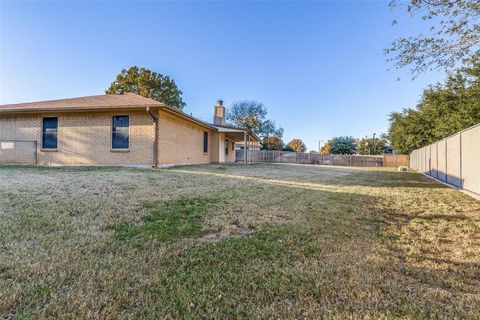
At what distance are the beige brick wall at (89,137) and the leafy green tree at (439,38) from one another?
991cm

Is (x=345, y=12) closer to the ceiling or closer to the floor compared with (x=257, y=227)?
closer to the ceiling

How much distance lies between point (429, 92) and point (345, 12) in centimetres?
1364

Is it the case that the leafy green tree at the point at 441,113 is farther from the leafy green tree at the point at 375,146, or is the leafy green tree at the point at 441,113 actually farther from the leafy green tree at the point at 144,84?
the leafy green tree at the point at 144,84

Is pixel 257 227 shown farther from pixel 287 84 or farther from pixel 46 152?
pixel 287 84

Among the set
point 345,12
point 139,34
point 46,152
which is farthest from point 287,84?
point 46,152

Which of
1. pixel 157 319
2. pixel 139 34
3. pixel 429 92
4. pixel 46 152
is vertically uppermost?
pixel 139 34

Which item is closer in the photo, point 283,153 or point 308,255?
point 308,255

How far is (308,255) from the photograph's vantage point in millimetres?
2682

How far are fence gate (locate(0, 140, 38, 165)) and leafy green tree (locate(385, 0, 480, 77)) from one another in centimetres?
1537

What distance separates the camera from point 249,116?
150 feet

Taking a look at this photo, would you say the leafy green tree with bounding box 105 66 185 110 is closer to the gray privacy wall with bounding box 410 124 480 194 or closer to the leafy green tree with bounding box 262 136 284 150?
the leafy green tree with bounding box 262 136 284 150

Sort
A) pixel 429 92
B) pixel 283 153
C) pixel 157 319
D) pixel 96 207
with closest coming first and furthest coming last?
pixel 157 319
pixel 96 207
pixel 429 92
pixel 283 153

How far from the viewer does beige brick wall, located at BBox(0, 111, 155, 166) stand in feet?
39.4

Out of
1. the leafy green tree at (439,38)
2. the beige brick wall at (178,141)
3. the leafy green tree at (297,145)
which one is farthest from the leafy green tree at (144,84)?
the leafy green tree at (297,145)
